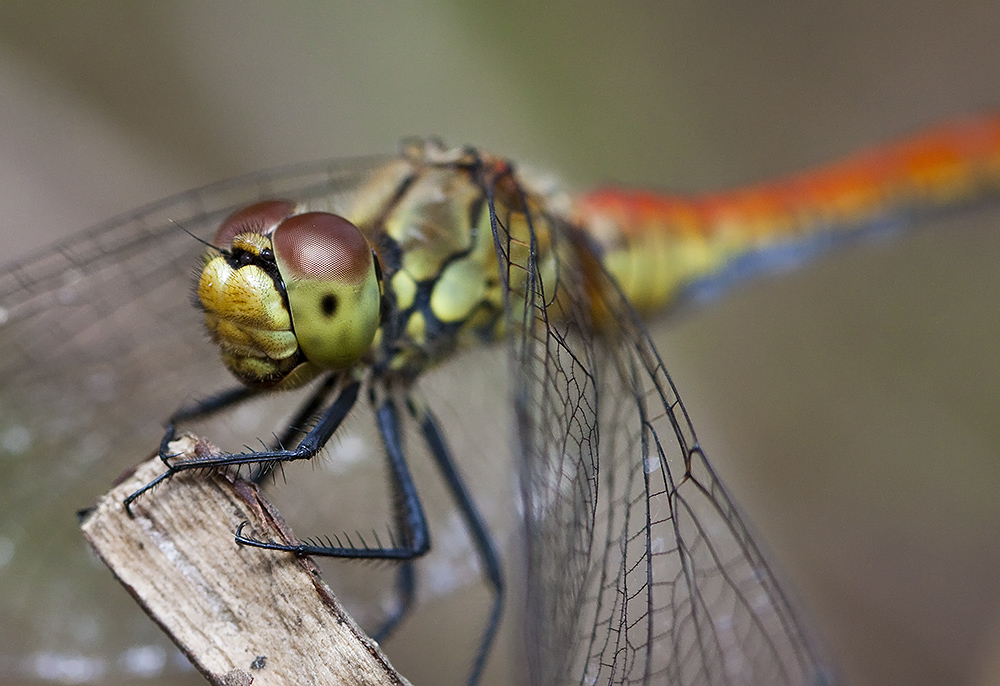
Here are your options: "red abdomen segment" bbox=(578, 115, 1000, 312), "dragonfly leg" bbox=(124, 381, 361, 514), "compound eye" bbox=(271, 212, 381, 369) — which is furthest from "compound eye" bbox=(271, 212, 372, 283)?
"red abdomen segment" bbox=(578, 115, 1000, 312)

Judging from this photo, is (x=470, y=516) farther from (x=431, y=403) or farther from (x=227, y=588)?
(x=227, y=588)

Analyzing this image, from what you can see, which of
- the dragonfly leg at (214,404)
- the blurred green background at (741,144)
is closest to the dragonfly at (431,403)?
the dragonfly leg at (214,404)

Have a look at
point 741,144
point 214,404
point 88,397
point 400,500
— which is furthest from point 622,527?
point 741,144

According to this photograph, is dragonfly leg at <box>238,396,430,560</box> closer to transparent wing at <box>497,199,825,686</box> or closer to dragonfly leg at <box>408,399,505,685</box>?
dragonfly leg at <box>408,399,505,685</box>

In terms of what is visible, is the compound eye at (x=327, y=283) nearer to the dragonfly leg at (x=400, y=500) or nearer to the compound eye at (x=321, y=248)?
the compound eye at (x=321, y=248)

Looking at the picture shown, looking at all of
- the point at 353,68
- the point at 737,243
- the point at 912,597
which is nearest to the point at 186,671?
the point at 737,243
